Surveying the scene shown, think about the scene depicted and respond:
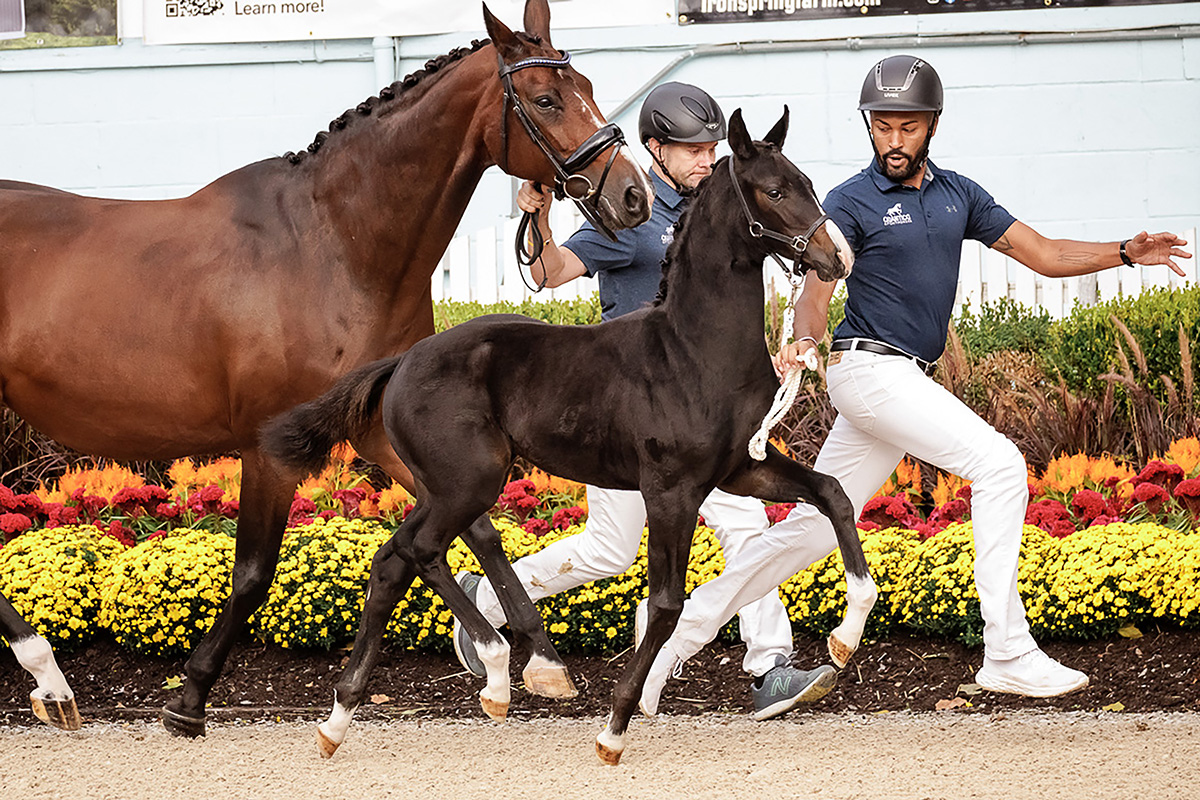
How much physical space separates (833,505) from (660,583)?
1.67ft

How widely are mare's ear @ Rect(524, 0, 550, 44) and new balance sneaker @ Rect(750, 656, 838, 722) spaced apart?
7.12 feet

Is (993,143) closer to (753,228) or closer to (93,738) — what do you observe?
(753,228)

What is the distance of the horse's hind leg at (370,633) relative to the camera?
13.0ft

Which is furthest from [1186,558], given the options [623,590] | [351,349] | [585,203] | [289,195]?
[289,195]

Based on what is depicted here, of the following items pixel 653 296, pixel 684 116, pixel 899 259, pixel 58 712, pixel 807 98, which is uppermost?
pixel 807 98

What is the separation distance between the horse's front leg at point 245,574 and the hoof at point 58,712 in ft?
0.99

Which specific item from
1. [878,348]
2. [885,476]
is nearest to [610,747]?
[885,476]

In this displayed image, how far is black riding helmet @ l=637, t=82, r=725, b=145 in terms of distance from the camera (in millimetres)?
4445

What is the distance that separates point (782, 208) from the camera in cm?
348

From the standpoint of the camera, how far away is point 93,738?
14.8 ft

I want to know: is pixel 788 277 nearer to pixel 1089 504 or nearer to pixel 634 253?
pixel 634 253

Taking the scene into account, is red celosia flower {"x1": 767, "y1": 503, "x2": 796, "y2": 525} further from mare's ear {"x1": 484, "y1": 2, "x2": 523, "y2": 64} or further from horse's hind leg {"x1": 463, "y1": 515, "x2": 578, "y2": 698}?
mare's ear {"x1": 484, "y1": 2, "x2": 523, "y2": 64}

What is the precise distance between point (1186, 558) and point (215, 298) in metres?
3.44

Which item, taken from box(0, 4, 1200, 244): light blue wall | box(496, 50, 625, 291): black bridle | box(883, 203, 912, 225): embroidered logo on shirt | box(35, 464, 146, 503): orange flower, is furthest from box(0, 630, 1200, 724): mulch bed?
box(0, 4, 1200, 244): light blue wall
